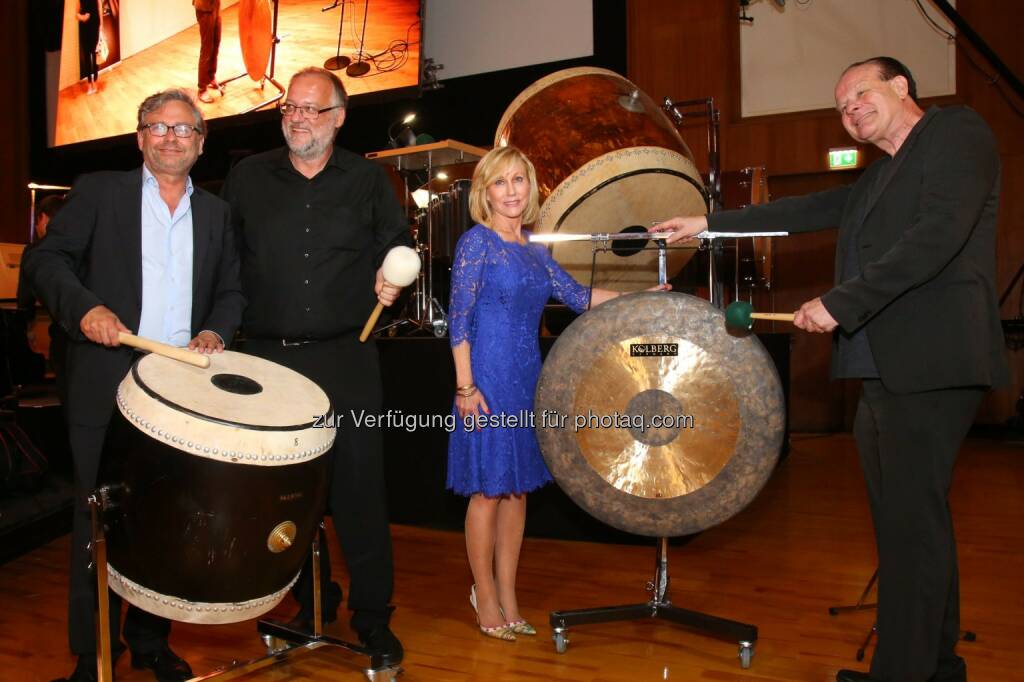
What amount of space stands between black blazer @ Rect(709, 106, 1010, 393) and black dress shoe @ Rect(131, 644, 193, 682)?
1.96m

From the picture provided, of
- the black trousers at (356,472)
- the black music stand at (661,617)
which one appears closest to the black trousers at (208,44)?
the black trousers at (356,472)

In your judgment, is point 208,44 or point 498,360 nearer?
point 498,360

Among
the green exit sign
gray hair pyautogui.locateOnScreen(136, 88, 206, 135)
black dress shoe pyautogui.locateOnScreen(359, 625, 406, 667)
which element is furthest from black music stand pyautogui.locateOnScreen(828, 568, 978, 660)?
the green exit sign

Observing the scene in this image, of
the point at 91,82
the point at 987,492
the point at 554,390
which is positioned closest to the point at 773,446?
the point at 554,390

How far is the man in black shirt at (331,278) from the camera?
2.42 metres

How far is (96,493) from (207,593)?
0.32m

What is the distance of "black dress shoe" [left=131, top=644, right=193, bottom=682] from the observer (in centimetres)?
239

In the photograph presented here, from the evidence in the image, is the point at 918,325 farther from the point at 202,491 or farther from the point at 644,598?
the point at 202,491

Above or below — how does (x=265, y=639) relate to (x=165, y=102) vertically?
below

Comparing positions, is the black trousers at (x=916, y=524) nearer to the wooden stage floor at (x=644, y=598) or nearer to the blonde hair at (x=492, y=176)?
the wooden stage floor at (x=644, y=598)

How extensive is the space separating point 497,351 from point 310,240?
25.3 inches

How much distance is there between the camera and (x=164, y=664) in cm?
241

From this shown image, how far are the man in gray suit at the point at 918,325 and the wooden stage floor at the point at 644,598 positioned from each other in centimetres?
44

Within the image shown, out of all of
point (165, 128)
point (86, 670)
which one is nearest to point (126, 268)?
point (165, 128)
